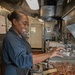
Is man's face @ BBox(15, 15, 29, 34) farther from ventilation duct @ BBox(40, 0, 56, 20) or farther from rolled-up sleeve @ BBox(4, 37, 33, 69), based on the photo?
ventilation duct @ BBox(40, 0, 56, 20)

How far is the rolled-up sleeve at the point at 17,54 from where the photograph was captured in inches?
61.1

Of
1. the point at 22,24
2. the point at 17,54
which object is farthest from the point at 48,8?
the point at 17,54

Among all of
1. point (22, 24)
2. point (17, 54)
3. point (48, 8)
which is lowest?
point (17, 54)

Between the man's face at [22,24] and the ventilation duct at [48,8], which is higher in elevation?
the ventilation duct at [48,8]

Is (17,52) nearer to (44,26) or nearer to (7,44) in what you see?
(7,44)

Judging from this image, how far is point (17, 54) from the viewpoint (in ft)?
5.12

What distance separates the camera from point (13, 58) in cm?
158

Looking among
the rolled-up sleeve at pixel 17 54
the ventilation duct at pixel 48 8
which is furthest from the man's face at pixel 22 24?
the ventilation duct at pixel 48 8

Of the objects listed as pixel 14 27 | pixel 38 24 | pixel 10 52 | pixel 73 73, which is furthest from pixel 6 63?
pixel 38 24

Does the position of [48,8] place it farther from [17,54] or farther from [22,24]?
[17,54]

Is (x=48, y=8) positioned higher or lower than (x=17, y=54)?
higher

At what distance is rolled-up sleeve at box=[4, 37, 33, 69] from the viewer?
1553 mm

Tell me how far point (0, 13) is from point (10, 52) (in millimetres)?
2128

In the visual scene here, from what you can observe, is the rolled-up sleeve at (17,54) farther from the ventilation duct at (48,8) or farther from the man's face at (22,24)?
the ventilation duct at (48,8)
